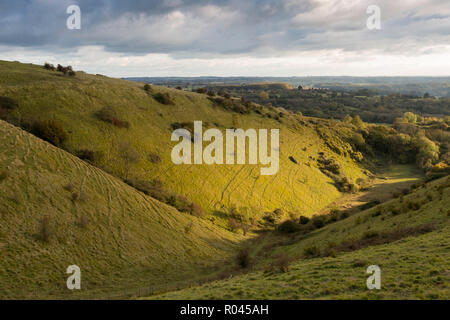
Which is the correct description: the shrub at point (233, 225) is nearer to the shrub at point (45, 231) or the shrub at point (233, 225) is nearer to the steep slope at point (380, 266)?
the steep slope at point (380, 266)

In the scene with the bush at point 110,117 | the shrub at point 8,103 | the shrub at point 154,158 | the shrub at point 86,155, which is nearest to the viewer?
the shrub at point 86,155

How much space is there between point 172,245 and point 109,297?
368 inches

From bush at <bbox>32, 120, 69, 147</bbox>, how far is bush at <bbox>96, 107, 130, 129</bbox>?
317 inches

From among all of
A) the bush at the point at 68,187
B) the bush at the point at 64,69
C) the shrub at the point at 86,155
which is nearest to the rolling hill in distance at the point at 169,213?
the bush at the point at 68,187

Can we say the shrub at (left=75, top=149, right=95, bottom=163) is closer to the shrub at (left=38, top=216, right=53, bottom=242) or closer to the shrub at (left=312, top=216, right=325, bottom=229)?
the shrub at (left=38, top=216, right=53, bottom=242)

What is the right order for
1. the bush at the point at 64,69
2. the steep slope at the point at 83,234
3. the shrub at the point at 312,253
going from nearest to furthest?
the steep slope at the point at 83,234 < the shrub at the point at 312,253 < the bush at the point at 64,69

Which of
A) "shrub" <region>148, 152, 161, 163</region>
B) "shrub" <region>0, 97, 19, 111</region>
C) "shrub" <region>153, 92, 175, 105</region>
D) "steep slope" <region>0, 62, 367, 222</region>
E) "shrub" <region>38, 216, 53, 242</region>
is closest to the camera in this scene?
"shrub" <region>38, 216, 53, 242</region>

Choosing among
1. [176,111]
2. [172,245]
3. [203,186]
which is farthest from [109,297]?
[176,111]

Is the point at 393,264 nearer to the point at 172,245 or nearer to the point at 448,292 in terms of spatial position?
the point at 448,292

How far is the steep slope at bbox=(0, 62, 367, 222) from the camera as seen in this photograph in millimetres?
36656

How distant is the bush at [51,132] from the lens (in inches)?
1267

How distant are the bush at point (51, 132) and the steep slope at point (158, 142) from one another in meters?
1.21

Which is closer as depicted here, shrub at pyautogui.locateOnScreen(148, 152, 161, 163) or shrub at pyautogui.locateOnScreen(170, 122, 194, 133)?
shrub at pyautogui.locateOnScreen(148, 152, 161, 163)

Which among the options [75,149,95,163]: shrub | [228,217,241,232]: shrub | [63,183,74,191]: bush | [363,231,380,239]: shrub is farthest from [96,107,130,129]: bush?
[363,231,380,239]: shrub
